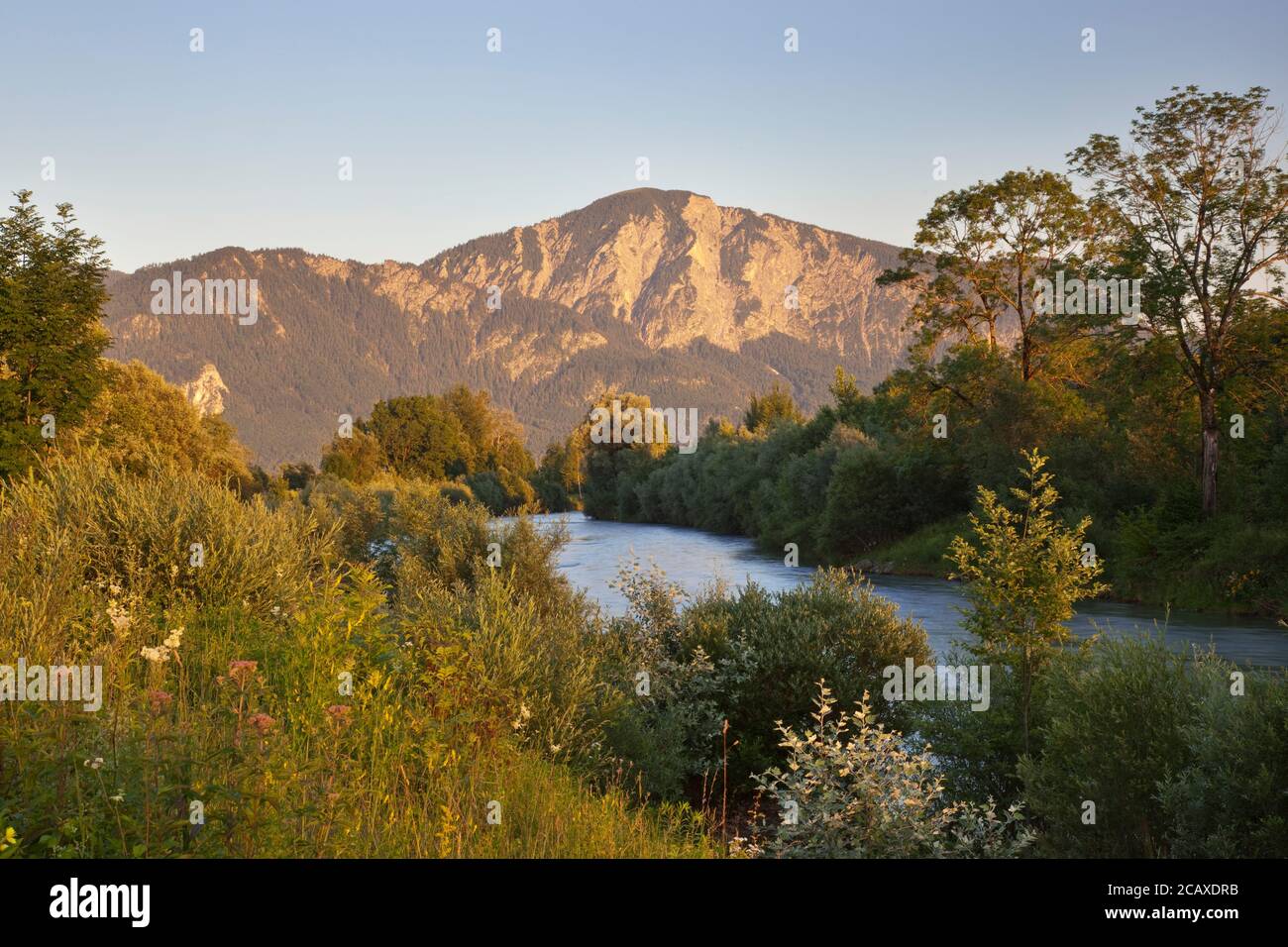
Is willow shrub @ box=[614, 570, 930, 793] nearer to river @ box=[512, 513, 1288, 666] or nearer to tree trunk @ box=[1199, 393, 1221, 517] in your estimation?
river @ box=[512, 513, 1288, 666]

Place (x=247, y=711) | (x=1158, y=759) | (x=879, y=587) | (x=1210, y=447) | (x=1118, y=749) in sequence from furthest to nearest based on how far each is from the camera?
(x=879, y=587)
(x=1210, y=447)
(x=1118, y=749)
(x=1158, y=759)
(x=247, y=711)

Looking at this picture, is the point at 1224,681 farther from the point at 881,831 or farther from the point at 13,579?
the point at 13,579

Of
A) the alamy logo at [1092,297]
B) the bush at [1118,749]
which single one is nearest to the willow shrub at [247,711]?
the bush at [1118,749]

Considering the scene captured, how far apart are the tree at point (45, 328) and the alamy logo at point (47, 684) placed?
117 feet

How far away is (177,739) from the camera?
5059 millimetres

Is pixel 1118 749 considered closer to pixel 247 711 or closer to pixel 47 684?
pixel 247 711

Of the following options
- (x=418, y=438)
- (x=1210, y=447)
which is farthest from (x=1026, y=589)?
(x=418, y=438)

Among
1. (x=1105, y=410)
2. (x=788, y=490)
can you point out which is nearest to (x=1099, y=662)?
(x=1105, y=410)

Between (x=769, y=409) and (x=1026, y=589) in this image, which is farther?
(x=769, y=409)

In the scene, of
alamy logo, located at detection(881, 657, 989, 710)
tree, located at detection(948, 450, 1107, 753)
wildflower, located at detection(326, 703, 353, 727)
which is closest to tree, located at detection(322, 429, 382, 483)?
alamy logo, located at detection(881, 657, 989, 710)

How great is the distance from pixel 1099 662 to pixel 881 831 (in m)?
3.33

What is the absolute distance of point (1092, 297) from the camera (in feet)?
121
